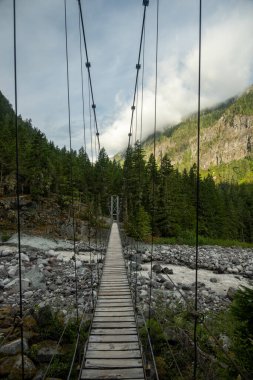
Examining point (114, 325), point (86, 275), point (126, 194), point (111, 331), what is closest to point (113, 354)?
point (111, 331)

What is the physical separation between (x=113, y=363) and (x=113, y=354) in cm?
27

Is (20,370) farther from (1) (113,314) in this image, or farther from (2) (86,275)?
(2) (86,275)

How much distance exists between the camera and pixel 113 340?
517 centimetres

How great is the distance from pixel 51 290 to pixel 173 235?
64.6 feet

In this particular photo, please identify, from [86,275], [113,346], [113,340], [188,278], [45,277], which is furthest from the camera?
[188,278]

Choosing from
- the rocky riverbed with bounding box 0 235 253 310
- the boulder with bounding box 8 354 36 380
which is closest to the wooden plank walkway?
the rocky riverbed with bounding box 0 235 253 310

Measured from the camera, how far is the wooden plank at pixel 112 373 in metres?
4.09

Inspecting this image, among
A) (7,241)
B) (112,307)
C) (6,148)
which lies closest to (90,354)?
(112,307)

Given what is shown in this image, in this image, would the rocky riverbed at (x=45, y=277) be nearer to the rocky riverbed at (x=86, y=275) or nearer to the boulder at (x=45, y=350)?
the rocky riverbed at (x=86, y=275)

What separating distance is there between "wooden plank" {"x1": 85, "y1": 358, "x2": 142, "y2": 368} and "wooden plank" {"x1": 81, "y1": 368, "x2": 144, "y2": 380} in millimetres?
83

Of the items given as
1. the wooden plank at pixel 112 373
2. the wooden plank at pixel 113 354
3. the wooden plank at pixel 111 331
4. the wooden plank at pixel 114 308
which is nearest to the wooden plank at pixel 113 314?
the wooden plank at pixel 114 308

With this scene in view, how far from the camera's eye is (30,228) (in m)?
26.4

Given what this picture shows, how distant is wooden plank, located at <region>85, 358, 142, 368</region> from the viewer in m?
4.36

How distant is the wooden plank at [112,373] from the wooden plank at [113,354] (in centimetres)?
33
